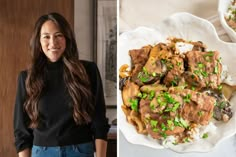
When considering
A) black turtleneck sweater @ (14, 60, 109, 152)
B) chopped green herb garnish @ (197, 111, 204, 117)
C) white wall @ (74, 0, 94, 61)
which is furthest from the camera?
white wall @ (74, 0, 94, 61)

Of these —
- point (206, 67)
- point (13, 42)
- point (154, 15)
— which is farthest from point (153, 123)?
point (13, 42)

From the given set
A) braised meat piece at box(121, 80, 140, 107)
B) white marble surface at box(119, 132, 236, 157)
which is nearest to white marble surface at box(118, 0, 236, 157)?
white marble surface at box(119, 132, 236, 157)

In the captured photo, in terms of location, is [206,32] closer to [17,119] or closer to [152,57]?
[152,57]

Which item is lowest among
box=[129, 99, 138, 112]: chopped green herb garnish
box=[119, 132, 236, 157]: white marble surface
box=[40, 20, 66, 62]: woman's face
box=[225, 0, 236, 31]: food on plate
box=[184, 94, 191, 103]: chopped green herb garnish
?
box=[119, 132, 236, 157]: white marble surface

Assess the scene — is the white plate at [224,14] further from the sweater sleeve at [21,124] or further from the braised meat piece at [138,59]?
the sweater sleeve at [21,124]

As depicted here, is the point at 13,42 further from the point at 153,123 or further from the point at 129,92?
the point at 153,123

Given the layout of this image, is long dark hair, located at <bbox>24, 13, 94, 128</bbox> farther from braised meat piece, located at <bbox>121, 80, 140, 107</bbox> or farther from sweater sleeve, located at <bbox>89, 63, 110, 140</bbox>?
braised meat piece, located at <bbox>121, 80, 140, 107</bbox>
